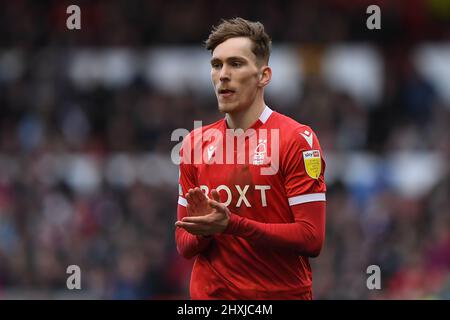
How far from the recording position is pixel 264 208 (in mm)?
5242

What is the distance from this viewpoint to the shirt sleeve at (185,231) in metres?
5.27

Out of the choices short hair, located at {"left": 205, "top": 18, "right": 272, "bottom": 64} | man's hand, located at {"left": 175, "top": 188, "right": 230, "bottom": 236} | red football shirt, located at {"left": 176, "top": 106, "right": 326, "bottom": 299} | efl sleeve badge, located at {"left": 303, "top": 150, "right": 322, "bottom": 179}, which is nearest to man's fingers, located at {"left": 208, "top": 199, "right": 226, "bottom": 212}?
man's hand, located at {"left": 175, "top": 188, "right": 230, "bottom": 236}

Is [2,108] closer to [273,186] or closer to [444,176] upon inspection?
[444,176]

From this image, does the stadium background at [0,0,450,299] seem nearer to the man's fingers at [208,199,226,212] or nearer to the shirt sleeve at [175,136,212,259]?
the shirt sleeve at [175,136,212,259]

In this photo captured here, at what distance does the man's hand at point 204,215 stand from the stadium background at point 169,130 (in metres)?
4.96

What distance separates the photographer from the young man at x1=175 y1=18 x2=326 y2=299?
5.15 meters

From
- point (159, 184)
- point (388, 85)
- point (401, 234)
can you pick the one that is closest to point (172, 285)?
point (159, 184)

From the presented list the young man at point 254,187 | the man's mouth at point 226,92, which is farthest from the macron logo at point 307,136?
the man's mouth at point 226,92

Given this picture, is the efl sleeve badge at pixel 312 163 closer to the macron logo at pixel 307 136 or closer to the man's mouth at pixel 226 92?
the macron logo at pixel 307 136

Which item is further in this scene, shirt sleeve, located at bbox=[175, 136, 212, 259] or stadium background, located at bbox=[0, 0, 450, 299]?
stadium background, located at bbox=[0, 0, 450, 299]

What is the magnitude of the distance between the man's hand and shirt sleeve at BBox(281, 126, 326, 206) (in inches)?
17.6

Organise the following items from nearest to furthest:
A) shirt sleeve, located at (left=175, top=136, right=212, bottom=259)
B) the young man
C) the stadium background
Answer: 1. the young man
2. shirt sleeve, located at (left=175, top=136, right=212, bottom=259)
3. the stadium background

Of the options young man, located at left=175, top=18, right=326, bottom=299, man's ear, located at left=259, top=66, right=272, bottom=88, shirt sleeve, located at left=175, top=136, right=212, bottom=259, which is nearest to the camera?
young man, located at left=175, top=18, right=326, bottom=299

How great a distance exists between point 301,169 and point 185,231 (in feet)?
2.43
